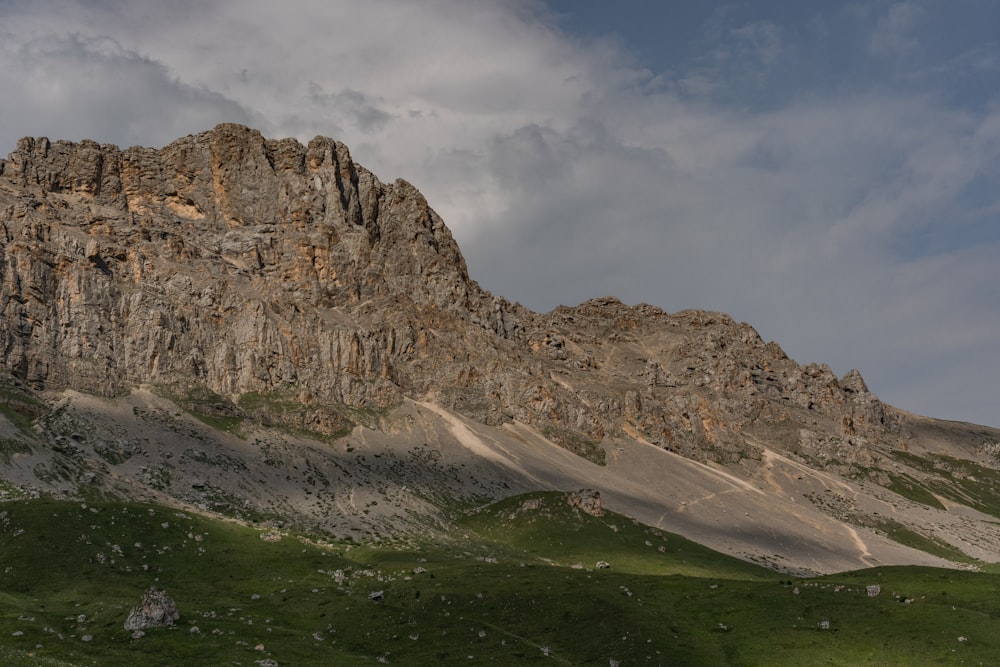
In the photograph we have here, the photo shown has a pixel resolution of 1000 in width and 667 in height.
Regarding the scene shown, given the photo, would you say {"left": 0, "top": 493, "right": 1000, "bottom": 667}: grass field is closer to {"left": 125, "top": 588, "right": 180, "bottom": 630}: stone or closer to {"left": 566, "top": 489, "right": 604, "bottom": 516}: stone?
{"left": 125, "top": 588, "right": 180, "bottom": 630}: stone

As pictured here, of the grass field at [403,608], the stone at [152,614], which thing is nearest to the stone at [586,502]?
the grass field at [403,608]

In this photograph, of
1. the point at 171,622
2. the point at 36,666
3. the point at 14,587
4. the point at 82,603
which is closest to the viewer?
the point at 36,666

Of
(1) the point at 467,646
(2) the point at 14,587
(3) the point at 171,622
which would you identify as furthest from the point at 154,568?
(1) the point at 467,646

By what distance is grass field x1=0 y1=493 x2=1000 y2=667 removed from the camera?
59.1m

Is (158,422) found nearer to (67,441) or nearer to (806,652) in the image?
(67,441)

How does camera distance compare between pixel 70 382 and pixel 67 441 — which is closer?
pixel 67 441

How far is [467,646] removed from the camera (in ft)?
211

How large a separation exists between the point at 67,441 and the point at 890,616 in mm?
147097

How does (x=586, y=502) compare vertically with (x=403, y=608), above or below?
above

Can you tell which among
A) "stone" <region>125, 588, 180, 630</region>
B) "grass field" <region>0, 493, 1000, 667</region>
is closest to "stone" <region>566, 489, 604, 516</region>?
"grass field" <region>0, 493, 1000, 667</region>

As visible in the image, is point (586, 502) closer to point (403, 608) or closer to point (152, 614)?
point (403, 608)

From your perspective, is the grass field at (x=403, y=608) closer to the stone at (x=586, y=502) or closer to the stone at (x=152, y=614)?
the stone at (x=152, y=614)

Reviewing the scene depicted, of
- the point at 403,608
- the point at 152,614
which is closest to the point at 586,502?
the point at 403,608

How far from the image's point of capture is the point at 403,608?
7538cm
